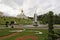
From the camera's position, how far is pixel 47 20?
23.8 feet

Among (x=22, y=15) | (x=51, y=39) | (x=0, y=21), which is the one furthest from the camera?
(x=22, y=15)

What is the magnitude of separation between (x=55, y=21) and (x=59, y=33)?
53cm

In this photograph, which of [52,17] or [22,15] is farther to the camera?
[22,15]

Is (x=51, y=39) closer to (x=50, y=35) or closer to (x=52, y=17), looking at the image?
(x=50, y=35)

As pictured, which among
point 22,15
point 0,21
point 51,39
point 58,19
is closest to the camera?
point 58,19

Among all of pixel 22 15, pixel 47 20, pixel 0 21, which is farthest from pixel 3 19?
pixel 47 20

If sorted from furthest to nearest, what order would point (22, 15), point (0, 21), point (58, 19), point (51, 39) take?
point (22, 15), point (0, 21), point (51, 39), point (58, 19)

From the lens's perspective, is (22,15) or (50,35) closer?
(50,35)

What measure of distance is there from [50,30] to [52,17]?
0.63 meters

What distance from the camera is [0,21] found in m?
68.5

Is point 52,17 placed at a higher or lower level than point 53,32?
higher

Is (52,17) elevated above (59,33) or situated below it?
above

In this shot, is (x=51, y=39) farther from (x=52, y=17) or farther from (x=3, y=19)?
(x=3, y=19)

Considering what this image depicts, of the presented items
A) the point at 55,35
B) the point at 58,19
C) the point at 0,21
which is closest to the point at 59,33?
the point at 55,35
